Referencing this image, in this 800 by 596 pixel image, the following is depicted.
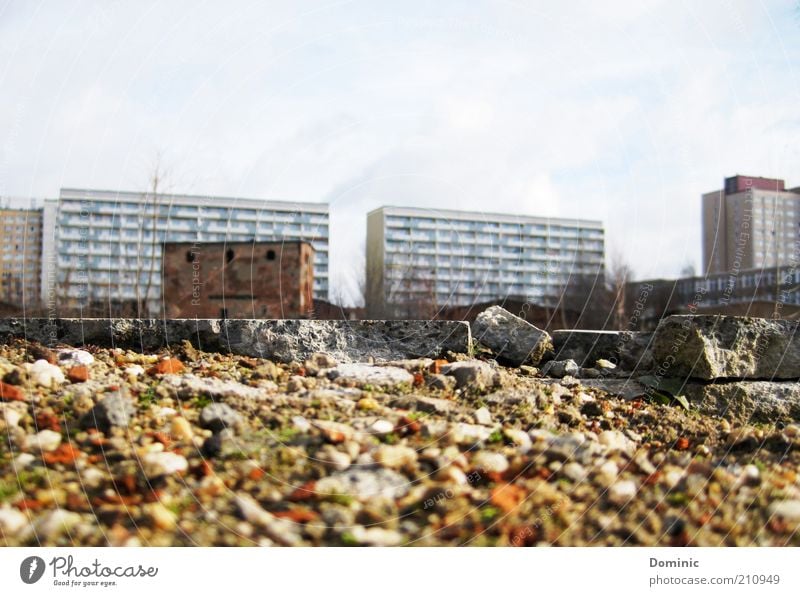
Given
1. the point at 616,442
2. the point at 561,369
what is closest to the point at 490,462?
the point at 616,442

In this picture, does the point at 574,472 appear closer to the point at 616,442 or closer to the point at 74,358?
the point at 616,442

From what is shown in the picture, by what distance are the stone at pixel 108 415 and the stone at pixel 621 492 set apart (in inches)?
99.1

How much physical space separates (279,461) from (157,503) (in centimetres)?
60

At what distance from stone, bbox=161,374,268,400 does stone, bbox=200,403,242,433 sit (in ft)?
0.87

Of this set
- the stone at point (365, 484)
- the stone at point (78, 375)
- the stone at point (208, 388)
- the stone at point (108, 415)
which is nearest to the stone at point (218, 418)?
the stone at point (208, 388)

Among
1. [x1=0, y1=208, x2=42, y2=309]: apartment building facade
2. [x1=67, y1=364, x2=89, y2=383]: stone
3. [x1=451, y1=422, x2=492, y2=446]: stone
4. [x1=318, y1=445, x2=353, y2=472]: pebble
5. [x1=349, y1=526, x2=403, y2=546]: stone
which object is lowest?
[x1=349, y1=526, x2=403, y2=546]: stone

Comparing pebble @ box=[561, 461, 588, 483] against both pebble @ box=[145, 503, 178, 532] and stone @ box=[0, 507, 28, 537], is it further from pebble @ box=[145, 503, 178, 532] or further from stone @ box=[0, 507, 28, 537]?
stone @ box=[0, 507, 28, 537]

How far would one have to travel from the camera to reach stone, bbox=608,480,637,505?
3471 millimetres

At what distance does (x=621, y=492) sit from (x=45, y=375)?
11.1 ft

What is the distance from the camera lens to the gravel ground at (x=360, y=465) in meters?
3.11

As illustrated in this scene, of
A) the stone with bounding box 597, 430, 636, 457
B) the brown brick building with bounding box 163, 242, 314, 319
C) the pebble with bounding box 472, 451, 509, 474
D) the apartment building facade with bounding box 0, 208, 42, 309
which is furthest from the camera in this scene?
the brown brick building with bounding box 163, 242, 314, 319

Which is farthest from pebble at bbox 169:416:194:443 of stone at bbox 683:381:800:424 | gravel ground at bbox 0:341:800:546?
stone at bbox 683:381:800:424

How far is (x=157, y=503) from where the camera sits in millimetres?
3137

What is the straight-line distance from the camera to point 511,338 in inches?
235
